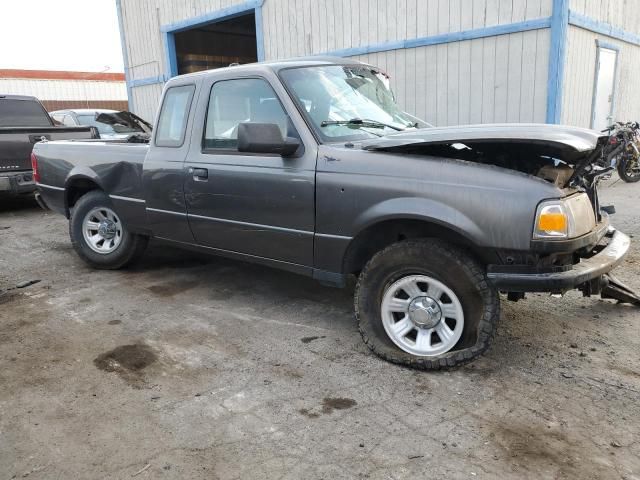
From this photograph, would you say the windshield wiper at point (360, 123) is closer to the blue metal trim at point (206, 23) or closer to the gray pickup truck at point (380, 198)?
the gray pickup truck at point (380, 198)

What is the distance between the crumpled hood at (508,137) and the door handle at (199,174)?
4.68 ft

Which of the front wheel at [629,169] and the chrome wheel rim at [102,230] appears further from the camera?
the front wheel at [629,169]

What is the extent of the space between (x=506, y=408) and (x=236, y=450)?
1445 mm

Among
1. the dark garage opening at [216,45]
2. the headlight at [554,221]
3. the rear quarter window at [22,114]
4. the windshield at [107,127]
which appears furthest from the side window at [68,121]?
the headlight at [554,221]

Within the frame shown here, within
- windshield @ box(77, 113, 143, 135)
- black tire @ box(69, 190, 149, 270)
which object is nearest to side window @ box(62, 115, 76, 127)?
windshield @ box(77, 113, 143, 135)

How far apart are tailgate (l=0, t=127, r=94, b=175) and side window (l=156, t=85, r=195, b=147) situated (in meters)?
4.47

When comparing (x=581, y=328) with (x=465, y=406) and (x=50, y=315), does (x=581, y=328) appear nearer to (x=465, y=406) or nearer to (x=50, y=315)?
(x=465, y=406)

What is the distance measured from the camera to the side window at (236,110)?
388 cm

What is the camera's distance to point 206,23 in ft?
42.1

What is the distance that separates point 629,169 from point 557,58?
3.01 metres

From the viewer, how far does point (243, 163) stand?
399 centimetres

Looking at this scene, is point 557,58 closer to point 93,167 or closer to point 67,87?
point 93,167

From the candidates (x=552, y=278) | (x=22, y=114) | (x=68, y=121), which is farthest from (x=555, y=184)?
(x=68, y=121)

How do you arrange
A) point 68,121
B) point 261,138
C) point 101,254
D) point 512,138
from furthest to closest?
point 68,121
point 101,254
point 261,138
point 512,138
